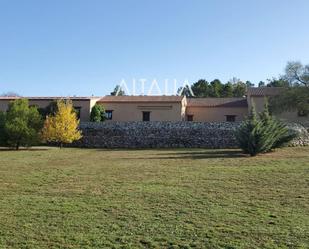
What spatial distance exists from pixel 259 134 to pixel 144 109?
68.7ft

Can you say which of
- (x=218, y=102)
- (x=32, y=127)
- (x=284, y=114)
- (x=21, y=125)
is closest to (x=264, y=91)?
(x=284, y=114)

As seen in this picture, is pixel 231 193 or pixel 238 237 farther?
pixel 231 193

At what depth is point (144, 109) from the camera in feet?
134

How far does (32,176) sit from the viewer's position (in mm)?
14656

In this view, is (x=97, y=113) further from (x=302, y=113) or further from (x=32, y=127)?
(x=302, y=113)

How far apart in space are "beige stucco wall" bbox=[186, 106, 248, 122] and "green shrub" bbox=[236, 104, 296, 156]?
18.6 m

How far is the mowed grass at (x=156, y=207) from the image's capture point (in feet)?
24.2

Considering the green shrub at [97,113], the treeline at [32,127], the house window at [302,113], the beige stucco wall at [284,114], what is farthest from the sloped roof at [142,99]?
the house window at [302,113]

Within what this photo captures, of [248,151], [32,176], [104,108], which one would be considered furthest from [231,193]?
[104,108]

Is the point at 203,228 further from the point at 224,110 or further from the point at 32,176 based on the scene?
the point at 224,110

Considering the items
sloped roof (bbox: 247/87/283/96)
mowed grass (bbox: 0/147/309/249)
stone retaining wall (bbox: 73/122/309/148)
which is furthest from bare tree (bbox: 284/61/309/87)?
mowed grass (bbox: 0/147/309/249)

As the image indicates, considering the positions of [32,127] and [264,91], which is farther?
[264,91]

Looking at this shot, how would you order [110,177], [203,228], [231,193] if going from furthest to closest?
[110,177]
[231,193]
[203,228]

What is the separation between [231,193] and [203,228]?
11.3 feet
